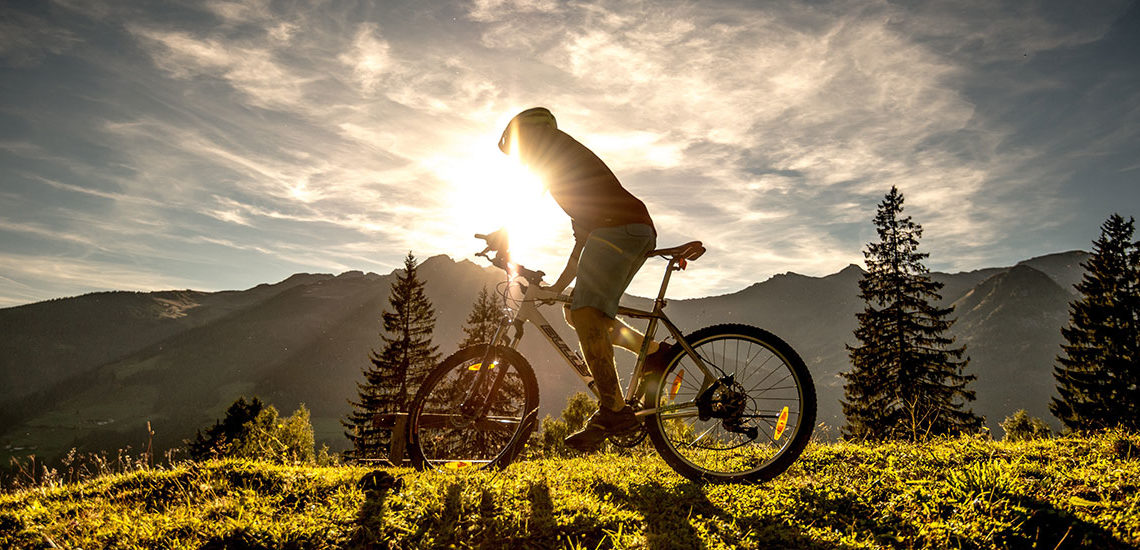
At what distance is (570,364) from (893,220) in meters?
30.7

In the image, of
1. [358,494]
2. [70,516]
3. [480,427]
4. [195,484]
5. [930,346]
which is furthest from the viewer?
[930,346]

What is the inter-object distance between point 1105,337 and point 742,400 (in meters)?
38.9

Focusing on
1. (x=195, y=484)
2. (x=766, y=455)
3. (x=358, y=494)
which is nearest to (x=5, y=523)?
(x=195, y=484)

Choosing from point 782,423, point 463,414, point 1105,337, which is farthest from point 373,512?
point 1105,337

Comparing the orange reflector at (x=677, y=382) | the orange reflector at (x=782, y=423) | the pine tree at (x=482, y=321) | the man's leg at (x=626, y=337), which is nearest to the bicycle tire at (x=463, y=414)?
the man's leg at (x=626, y=337)

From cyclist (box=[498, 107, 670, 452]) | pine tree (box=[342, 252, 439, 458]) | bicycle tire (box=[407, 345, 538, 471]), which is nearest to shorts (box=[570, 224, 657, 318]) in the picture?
cyclist (box=[498, 107, 670, 452])

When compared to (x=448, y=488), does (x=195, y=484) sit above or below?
below

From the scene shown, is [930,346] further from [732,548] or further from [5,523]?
[5,523]

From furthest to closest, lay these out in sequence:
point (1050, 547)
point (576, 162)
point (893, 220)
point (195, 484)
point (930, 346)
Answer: point (893, 220), point (930, 346), point (576, 162), point (195, 484), point (1050, 547)

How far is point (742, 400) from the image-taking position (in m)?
4.32

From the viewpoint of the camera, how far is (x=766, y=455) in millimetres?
4715

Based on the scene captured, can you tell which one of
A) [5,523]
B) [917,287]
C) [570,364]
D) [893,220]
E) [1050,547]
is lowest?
[5,523]

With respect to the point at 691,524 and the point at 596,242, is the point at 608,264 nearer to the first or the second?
the point at 596,242

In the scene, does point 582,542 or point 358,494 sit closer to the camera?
point 582,542
